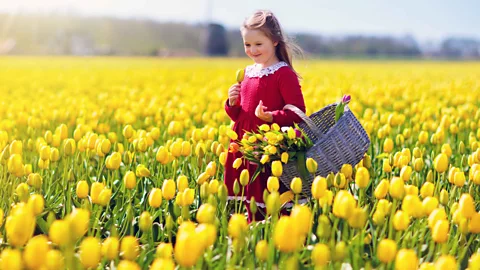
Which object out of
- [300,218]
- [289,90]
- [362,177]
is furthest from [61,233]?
[289,90]

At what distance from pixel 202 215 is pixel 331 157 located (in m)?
1.15

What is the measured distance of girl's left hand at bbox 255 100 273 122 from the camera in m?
3.27

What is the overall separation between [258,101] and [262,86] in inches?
3.6

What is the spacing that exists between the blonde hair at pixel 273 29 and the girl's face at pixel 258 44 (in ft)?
0.08

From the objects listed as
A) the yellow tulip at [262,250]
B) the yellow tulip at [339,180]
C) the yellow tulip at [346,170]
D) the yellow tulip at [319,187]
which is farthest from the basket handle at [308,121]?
the yellow tulip at [262,250]

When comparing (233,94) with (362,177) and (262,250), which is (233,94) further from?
(262,250)

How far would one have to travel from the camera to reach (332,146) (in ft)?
10.0

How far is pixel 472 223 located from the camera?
221 centimetres

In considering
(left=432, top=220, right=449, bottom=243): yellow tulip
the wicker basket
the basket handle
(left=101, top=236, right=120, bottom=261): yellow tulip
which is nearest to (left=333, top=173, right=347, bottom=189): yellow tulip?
the wicker basket

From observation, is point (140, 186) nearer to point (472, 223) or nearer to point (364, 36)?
point (472, 223)

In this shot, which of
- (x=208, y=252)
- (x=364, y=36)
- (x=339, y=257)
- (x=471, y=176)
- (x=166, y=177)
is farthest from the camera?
(x=364, y=36)

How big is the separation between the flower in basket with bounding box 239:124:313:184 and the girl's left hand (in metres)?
0.07

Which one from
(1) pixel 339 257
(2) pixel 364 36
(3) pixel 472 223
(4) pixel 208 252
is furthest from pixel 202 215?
(2) pixel 364 36

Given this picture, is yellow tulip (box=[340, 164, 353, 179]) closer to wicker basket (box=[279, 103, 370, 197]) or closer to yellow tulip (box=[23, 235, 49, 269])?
wicker basket (box=[279, 103, 370, 197])
